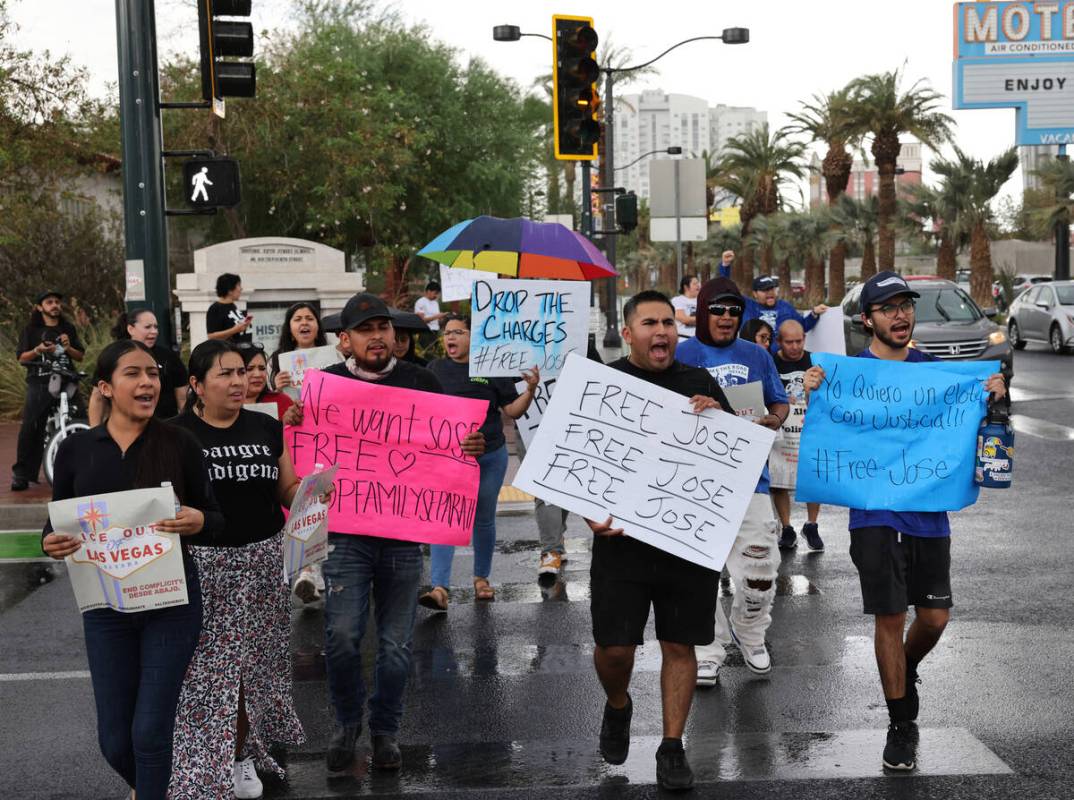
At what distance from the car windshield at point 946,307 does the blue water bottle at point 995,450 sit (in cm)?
1679

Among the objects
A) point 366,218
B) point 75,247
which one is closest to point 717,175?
point 366,218

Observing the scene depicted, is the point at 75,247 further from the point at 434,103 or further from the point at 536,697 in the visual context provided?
the point at 536,697

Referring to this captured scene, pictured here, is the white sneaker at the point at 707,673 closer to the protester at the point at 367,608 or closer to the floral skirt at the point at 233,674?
the protester at the point at 367,608

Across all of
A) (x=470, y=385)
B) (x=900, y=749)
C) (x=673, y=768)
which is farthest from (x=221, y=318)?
(x=900, y=749)

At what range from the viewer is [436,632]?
294 inches

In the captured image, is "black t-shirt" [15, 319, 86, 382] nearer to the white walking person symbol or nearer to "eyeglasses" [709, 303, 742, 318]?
the white walking person symbol

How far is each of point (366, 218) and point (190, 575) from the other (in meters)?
28.2

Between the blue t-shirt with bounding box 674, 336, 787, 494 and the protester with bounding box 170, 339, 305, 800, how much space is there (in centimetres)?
227

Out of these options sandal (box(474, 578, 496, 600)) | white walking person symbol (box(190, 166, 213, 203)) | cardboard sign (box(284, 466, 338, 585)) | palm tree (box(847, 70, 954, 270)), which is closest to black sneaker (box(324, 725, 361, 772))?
cardboard sign (box(284, 466, 338, 585))

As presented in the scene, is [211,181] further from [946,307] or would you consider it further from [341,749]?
[946,307]

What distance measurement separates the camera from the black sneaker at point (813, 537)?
371 inches

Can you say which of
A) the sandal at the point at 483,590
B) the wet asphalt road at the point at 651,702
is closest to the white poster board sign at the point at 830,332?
the wet asphalt road at the point at 651,702

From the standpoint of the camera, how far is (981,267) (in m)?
45.6

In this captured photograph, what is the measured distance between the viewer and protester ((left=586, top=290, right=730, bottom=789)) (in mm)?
4891
